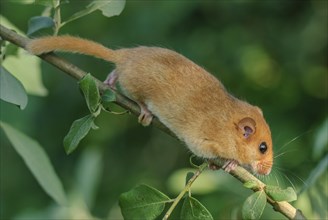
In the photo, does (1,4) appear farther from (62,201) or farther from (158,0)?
(62,201)

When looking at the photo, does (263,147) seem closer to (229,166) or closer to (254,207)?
(229,166)

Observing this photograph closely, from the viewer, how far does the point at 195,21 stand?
6.41 metres

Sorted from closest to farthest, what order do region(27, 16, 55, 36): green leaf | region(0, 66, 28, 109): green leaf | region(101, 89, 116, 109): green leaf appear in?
region(101, 89, 116, 109): green leaf < region(0, 66, 28, 109): green leaf < region(27, 16, 55, 36): green leaf

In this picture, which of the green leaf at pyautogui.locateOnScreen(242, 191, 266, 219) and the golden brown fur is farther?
the golden brown fur

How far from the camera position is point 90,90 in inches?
82.4

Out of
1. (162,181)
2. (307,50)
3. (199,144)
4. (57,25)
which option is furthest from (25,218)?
(307,50)

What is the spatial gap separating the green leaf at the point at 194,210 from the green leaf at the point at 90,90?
381 millimetres

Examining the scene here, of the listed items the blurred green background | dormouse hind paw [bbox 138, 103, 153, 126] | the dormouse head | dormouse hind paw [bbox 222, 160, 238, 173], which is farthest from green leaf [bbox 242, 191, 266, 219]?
the blurred green background

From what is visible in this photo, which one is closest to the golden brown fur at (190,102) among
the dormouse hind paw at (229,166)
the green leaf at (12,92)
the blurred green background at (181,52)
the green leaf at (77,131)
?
the dormouse hind paw at (229,166)

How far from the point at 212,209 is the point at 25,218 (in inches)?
47.5

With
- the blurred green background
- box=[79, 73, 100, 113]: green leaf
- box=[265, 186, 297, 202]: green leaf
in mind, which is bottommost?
the blurred green background

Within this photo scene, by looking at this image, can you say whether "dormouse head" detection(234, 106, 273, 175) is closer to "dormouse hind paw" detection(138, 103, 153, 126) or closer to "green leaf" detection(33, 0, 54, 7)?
"dormouse hind paw" detection(138, 103, 153, 126)

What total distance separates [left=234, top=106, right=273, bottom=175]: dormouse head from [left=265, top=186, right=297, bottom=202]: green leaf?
1.11m

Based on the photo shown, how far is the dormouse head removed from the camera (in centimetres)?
321
